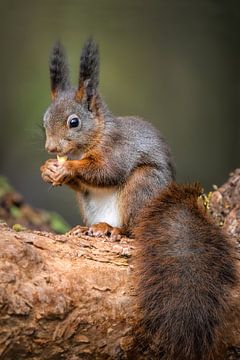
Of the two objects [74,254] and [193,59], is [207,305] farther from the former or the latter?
[193,59]

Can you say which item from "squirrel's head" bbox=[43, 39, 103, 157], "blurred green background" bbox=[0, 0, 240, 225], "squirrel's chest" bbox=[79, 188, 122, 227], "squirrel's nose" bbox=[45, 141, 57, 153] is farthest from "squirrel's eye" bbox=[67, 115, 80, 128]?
"blurred green background" bbox=[0, 0, 240, 225]

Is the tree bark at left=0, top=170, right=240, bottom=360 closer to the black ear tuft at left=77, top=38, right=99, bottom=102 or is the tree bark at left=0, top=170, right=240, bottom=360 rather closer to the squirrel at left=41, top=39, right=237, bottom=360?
the squirrel at left=41, top=39, right=237, bottom=360

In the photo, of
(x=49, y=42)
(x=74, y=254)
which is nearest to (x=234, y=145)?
(x=49, y=42)

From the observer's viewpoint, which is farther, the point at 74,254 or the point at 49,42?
the point at 49,42

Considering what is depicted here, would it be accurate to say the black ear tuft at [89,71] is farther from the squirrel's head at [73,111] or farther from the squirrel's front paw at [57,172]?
the squirrel's front paw at [57,172]

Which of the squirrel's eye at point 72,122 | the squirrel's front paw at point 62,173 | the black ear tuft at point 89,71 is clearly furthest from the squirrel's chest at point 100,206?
the black ear tuft at point 89,71

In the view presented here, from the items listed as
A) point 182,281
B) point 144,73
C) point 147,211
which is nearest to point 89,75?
point 147,211
